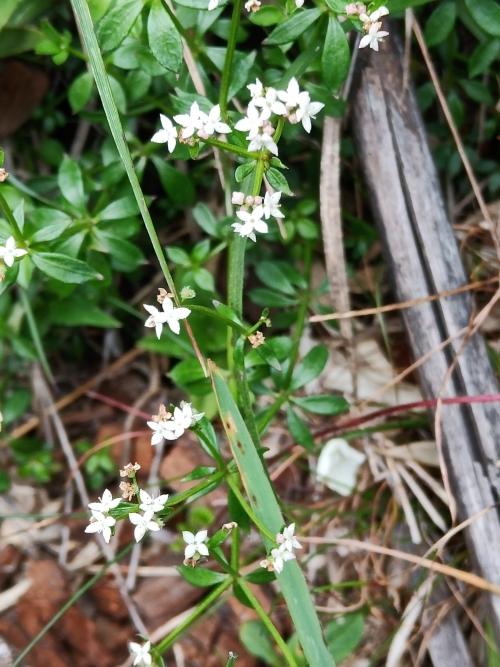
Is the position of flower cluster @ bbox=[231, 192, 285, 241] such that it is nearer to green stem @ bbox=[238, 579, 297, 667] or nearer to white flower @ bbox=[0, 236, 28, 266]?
white flower @ bbox=[0, 236, 28, 266]

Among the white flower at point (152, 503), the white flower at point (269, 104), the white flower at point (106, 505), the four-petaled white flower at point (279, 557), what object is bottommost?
the four-petaled white flower at point (279, 557)

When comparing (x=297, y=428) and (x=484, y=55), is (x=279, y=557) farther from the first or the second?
(x=484, y=55)

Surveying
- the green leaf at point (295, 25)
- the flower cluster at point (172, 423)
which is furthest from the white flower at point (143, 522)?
the green leaf at point (295, 25)

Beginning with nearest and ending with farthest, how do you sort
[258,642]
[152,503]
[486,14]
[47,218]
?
[152,503]
[486,14]
[47,218]
[258,642]

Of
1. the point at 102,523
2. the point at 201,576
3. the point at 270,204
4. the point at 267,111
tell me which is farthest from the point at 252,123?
the point at 201,576

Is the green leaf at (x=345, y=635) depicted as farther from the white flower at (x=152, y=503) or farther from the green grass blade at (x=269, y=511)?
the white flower at (x=152, y=503)

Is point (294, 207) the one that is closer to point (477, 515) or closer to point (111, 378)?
point (111, 378)

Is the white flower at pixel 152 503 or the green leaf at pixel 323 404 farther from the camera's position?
the green leaf at pixel 323 404
